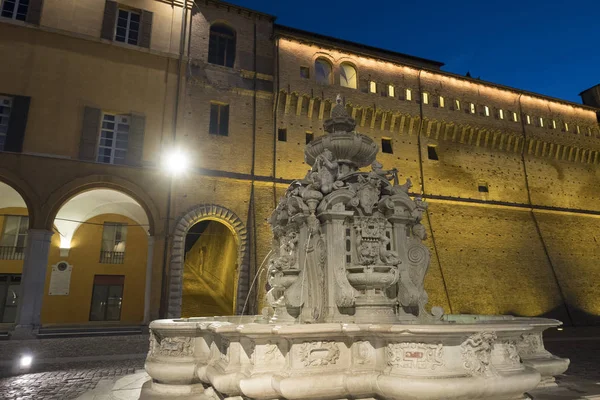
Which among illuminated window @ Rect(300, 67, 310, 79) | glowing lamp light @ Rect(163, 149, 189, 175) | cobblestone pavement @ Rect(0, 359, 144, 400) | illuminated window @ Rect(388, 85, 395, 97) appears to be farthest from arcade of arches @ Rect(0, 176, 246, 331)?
illuminated window @ Rect(388, 85, 395, 97)

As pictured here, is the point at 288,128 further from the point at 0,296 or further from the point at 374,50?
the point at 0,296

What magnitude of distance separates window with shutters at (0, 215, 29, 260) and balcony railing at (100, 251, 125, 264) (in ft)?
9.95

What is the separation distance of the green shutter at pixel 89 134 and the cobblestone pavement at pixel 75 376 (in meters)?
7.94

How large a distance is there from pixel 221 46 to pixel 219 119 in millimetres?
3785

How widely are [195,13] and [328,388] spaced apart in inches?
717

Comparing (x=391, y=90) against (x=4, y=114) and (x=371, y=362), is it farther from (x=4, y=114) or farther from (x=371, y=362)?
(x=371, y=362)

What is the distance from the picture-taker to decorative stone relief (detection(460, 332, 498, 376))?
11.8 feet

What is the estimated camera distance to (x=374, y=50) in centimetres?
2217

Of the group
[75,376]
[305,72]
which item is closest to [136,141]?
[305,72]

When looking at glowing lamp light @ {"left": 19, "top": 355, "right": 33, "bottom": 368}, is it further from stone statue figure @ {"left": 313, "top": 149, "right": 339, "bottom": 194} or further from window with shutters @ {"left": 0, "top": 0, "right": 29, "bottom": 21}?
window with shutters @ {"left": 0, "top": 0, "right": 29, "bottom": 21}

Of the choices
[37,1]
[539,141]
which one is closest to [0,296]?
[37,1]

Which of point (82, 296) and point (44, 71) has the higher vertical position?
point (44, 71)

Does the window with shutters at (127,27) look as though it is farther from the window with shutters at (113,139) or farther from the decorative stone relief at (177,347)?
the decorative stone relief at (177,347)

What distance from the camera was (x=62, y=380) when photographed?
7.13 m
